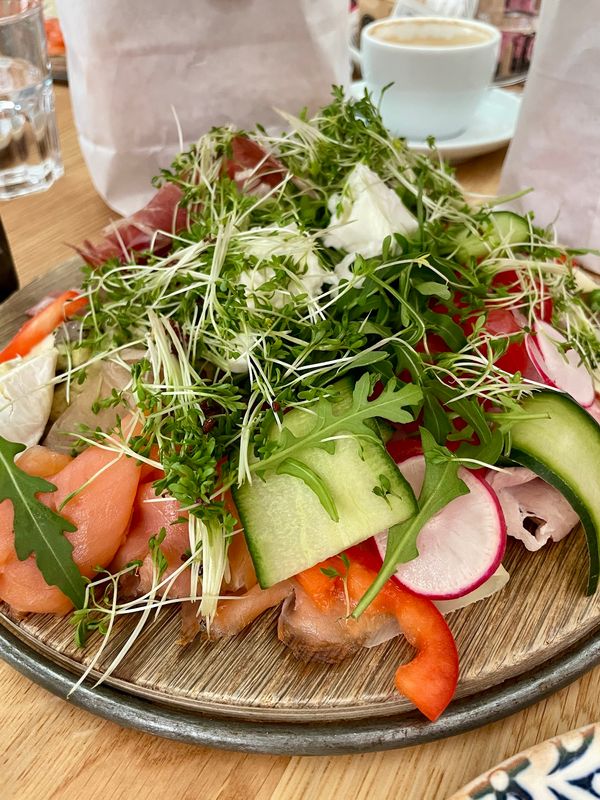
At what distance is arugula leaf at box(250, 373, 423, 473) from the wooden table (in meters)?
0.34

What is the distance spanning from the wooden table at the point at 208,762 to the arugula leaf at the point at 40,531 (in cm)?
15

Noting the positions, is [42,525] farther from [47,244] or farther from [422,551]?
[47,244]

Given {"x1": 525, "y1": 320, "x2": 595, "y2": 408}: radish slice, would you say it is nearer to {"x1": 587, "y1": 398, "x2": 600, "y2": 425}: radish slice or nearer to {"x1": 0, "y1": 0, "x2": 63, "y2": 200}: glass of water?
{"x1": 587, "y1": 398, "x2": 600, "y2": 425}: radish slice

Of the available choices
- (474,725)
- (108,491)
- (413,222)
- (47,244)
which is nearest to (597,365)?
(413,222)

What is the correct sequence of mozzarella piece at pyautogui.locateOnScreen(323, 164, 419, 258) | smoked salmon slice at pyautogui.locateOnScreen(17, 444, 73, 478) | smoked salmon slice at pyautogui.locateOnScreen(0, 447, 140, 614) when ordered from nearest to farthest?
smoked salmon slice at pyautogui.locateOnScreen(0, 447, 140, 614)
smoked salmon slice at pyautogui.locateOnScreen(17, 444, 73, 478)
mozzarella piece at pyautogui.locateOnScreen(323, 164, 419, 258)

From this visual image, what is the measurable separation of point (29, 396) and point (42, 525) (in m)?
0.27

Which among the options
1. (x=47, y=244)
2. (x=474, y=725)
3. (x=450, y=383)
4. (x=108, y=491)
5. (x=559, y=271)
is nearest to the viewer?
(x=474, y=725)

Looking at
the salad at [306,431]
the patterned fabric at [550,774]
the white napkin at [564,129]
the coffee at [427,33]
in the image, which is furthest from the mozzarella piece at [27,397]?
the coffee at [427,33]

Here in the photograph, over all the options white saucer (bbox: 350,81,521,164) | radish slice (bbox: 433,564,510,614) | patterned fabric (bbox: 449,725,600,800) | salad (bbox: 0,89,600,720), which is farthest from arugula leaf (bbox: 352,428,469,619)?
white saucer (bbox: 350,81,521,164)

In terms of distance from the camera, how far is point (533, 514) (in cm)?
100

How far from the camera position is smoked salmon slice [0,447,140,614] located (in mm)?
921

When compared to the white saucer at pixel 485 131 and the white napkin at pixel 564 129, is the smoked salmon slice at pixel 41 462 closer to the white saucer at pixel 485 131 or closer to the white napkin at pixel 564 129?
the white napkin at pixel 564 129

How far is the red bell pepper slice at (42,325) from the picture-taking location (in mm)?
1270

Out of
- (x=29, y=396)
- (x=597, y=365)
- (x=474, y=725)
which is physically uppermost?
(x=29, y=396)
